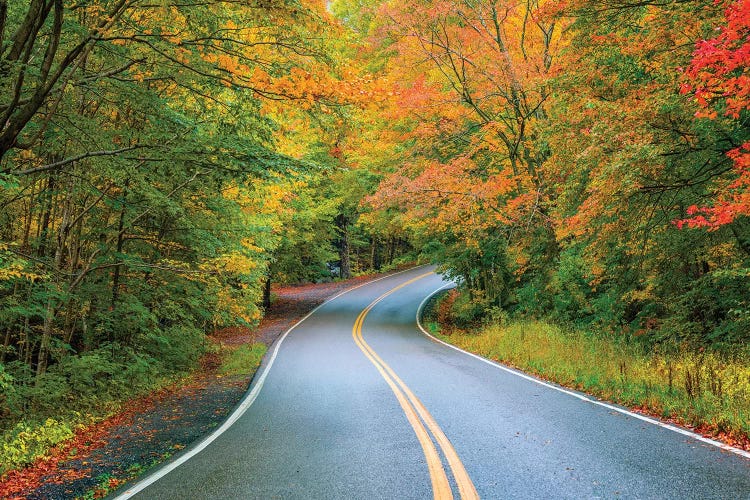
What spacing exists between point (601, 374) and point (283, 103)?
7.51 m

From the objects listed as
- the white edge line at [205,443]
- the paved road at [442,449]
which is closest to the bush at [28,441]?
the white edge line at [205,443]

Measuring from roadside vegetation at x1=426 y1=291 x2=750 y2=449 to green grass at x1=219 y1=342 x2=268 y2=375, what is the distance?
6.86 m

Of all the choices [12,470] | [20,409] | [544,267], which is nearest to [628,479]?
[12,470]

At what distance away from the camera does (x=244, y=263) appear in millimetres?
13773

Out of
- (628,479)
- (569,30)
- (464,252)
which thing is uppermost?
(569,30)

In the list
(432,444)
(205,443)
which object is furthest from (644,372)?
(205,443)

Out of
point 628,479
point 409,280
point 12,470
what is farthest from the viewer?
point 409,280

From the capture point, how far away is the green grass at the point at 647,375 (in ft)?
19.6

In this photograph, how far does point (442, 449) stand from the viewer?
→ 5289mm

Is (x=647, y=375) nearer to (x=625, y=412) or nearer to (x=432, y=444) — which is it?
(x=625, y=412)

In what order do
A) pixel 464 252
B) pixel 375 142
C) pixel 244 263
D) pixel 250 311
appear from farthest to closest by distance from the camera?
1. pixel 375 142
2. pixel 464 252
3. pixel 250 311
4. pixel 244 263

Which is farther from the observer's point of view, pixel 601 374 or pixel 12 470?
pixel 601 374

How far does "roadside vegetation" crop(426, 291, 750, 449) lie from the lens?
19.5 ft

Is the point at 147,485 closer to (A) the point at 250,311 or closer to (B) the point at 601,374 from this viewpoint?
(B) the point at 601,374
